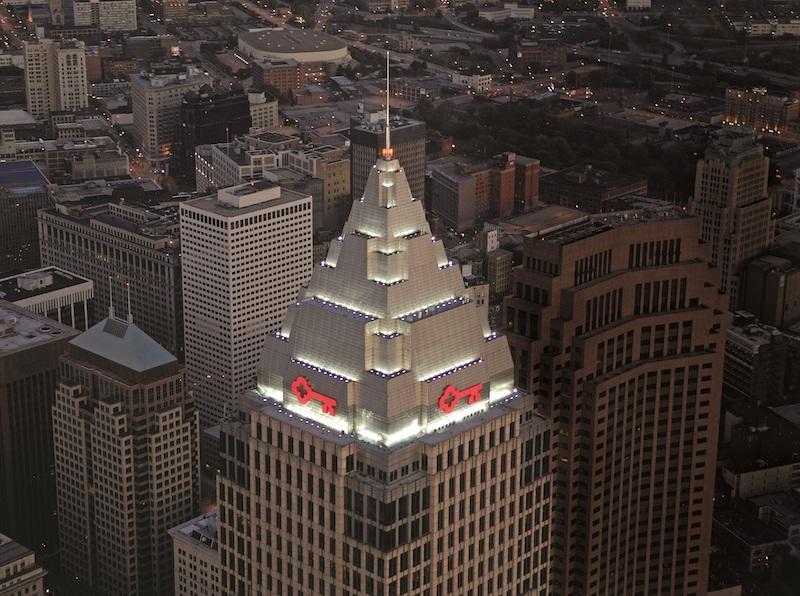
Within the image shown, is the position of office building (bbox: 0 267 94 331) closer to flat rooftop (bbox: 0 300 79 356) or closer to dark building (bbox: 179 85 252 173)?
flat rooftop (bbox: 0 300 79 356)

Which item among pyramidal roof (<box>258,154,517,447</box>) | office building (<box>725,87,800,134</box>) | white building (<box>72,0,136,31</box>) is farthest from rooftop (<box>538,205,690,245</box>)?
white building (<box>72,0,136,31</box>)

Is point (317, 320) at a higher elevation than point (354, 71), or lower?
higher

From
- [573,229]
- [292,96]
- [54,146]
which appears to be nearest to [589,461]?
[573,229]

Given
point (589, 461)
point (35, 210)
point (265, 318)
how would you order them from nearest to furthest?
1. point (589, 461)
2. point (265, 318)
3. point (35, 210)

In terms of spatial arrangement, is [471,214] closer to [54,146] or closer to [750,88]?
[750,88]

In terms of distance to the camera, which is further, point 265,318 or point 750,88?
point 750,88

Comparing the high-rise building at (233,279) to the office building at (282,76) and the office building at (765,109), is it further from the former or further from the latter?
the office building at (282,76)

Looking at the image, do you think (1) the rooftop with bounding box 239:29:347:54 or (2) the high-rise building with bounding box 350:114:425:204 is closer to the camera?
(2) the high-rise building with bounding box 350:114:425:204
